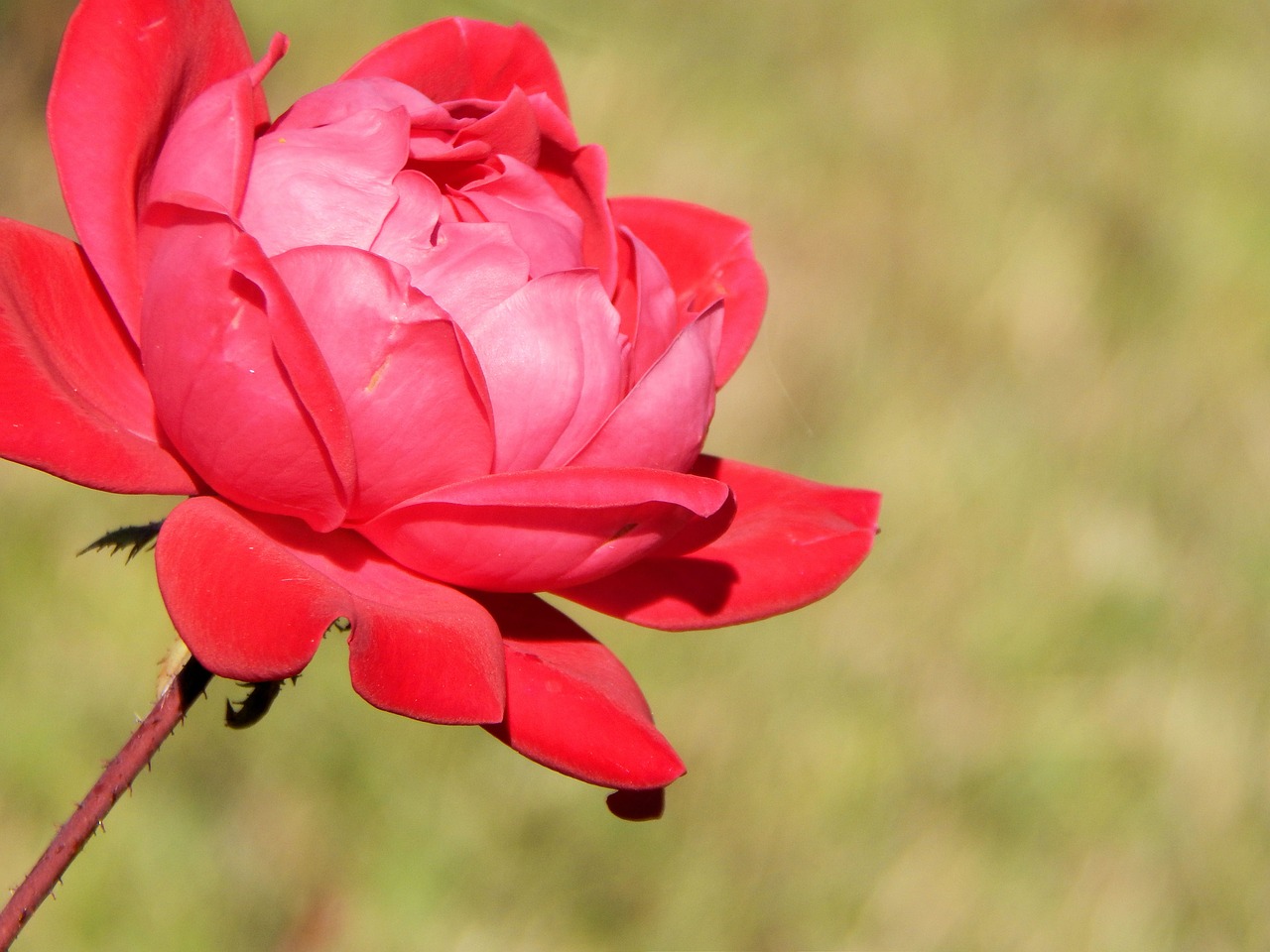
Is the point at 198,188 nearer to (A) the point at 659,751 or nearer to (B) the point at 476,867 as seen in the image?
(A) the point at 659,751

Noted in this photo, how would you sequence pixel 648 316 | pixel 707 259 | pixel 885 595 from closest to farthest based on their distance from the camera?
pixel 648 316 → pixel 707 259 → pixel 885 595

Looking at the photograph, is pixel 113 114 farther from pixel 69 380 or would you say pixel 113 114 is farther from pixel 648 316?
pixel 648 316

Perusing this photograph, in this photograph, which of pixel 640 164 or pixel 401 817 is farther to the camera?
pixel 640 164

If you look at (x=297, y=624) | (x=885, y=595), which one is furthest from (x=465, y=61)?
(x=885, y=595)

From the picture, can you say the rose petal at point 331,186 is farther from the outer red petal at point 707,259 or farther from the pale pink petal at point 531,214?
the outer red petal at point 707,259

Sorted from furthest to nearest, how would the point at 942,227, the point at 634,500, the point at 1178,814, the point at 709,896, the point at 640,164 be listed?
the point at 942,227
the point at 640,164
the point at 1178,814
the point at 709,896
the point at 634,500

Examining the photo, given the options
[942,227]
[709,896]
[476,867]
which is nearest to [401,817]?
[476,867]
